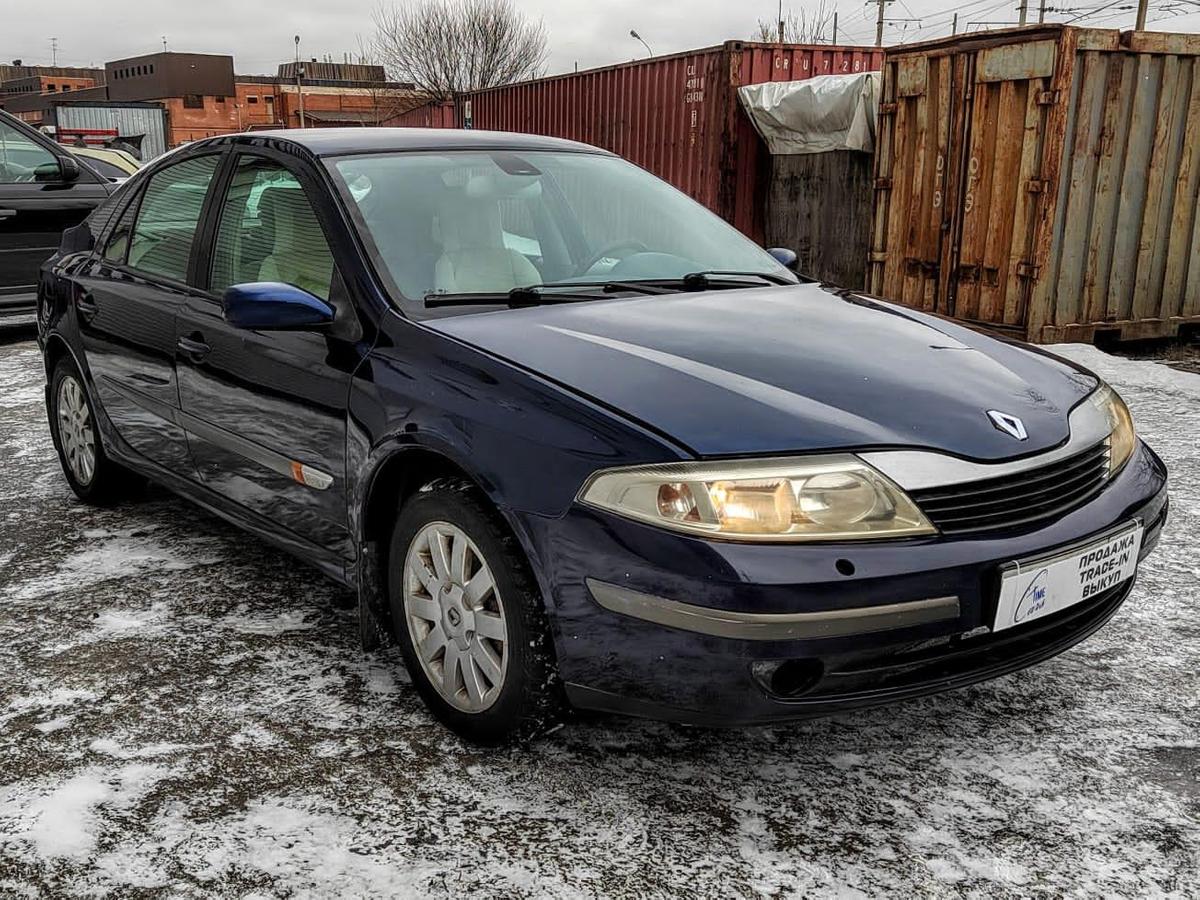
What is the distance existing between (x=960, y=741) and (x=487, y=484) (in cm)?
133

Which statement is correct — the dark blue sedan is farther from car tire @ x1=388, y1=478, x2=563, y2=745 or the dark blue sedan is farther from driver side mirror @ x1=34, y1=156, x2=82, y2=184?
driver side mirror @ x1=34, y1=156, x2=82, y2=184

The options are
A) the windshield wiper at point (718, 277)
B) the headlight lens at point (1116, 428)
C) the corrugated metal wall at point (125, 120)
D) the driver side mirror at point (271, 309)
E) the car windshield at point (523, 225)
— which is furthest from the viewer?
the corrugated metal wall at point (125, 120)

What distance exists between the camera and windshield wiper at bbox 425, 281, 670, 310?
2957 millimetres

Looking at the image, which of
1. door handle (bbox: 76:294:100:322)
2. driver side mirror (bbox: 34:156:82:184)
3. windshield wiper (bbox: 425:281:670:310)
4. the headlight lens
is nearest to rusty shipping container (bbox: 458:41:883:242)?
driver side mirror (bbox: 34:156:82:184)

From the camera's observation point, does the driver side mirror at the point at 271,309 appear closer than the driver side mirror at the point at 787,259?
Yes

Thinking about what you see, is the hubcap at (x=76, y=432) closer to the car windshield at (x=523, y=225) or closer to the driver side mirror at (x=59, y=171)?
the car windshield at (x=523, y=225)

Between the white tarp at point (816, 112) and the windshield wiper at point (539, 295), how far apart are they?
294 inches

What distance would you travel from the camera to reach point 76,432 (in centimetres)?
472

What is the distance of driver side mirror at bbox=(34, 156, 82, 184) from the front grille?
8320mm

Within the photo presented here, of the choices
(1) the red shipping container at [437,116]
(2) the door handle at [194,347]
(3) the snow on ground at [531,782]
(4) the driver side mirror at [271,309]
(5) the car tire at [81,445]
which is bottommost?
(3) the snow on ground at [531,782]

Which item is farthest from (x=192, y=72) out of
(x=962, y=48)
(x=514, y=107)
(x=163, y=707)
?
(x=163, y=707)

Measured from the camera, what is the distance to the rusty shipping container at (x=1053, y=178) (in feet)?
26.7

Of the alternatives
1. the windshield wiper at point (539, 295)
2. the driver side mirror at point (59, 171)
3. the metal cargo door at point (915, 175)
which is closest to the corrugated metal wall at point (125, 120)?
the driver side mirror at point (59, 171)

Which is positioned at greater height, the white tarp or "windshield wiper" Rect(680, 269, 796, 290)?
the white tarp
